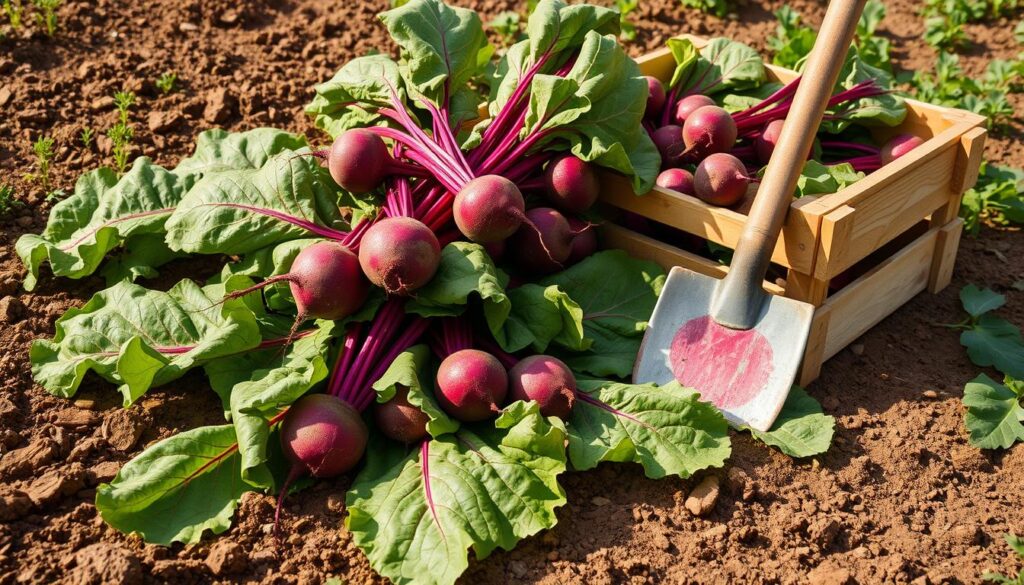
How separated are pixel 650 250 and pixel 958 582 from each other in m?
1.69

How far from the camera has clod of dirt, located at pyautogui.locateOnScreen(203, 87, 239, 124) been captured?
197 inches

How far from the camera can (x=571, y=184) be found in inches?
155

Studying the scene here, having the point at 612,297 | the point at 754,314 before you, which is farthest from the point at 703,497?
the point at 612,297

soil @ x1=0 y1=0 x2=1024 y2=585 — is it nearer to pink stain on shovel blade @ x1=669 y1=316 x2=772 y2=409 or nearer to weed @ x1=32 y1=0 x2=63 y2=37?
pink stain on shovel blade @ x1=669 y1=316 x2=772 y2=409

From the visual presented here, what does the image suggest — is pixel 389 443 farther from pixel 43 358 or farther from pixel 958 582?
pixel 958 582

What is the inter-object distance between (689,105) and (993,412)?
1.78m

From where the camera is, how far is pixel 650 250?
4148 mm

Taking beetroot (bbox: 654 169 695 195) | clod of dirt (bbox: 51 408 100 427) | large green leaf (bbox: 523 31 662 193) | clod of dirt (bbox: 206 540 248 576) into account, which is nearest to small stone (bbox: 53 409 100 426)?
clod of dirt (bbox: 51 408 100 427)

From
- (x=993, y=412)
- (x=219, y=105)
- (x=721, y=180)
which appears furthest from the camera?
(x=219, y=105)

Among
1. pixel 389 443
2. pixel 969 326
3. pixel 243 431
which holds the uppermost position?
pixel 243 431

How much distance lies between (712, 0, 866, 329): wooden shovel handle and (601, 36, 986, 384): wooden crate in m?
0.11

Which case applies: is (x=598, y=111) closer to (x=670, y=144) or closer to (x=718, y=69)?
(x=670, y=144)

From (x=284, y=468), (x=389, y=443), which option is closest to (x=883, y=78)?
(x=389, y=443)

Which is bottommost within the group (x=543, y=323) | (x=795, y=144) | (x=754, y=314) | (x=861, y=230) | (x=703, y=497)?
(x=703, y=497)
